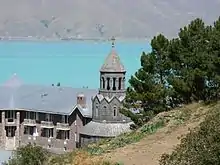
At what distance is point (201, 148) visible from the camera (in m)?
10.5

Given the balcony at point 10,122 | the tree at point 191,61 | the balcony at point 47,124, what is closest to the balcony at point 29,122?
the balcony at point 10,122

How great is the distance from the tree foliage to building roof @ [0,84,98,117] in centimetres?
2618

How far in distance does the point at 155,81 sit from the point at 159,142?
1801 cm

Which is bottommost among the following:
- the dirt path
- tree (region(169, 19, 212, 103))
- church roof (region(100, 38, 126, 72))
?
the dirt path

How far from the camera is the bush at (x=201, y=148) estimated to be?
10.1 metres

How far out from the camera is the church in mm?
58562

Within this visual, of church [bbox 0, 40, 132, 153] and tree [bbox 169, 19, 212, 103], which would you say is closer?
tree [bbox 169, 19, 212, 103]

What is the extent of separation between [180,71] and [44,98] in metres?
36.5

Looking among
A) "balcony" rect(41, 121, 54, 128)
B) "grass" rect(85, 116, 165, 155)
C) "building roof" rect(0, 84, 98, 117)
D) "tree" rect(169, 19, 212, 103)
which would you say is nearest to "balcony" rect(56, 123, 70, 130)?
"balcony" rect(41, 121, 54, 128)

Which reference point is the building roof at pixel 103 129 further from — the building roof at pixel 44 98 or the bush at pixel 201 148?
the bush at pixel 201 148

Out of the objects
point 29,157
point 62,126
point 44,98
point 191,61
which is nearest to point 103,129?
point 62,126

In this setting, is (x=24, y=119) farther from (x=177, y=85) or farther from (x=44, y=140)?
(x=177, y=85)

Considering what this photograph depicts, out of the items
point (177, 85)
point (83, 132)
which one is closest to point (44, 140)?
point (83, 132)

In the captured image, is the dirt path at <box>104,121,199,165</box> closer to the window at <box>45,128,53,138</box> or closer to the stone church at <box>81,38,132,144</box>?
the stone church at <box>81,38,132,144</box>
